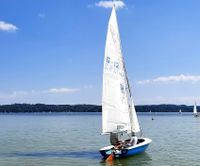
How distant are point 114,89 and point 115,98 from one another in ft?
2.47

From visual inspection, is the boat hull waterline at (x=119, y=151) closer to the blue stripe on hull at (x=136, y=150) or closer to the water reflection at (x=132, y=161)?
the blue stripe on hull at (x=136, y=150)

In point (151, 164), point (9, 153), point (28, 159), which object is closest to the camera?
point (151, 164)

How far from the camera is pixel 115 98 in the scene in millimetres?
34250

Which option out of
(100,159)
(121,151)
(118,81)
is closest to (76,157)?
(100,159)

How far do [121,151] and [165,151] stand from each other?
8717 millimetres

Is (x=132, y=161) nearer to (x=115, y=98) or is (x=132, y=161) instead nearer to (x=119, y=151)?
(x=119, y=151)

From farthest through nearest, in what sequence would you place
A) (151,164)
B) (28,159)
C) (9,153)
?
1. (9,153)
2. (28,159)
3. (151,164)

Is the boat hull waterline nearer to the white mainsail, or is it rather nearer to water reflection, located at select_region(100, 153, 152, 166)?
water reflection, located at select_region(100, 153, 152, 166)

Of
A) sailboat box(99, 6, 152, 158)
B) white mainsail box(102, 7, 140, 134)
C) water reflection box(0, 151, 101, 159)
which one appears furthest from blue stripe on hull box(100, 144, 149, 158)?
water reflection box(0, 151, 101, 159)

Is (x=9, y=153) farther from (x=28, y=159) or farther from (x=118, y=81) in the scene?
(x=118, y=81)

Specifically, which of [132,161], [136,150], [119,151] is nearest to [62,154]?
[119,151]

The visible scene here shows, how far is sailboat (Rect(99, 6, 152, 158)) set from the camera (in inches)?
1313

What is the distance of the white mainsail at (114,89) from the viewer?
33.5 metres

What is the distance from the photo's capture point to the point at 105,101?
33.5 m
